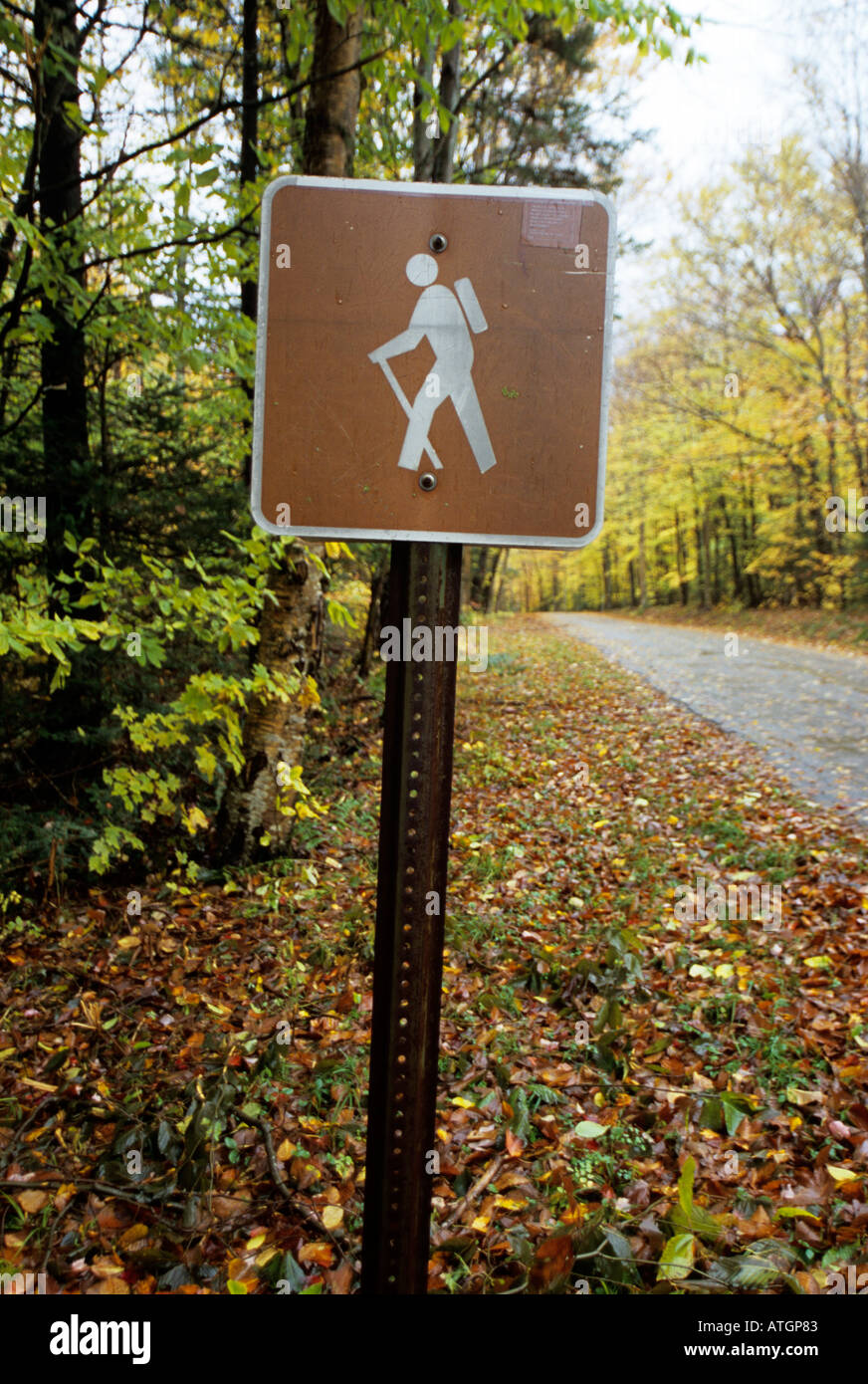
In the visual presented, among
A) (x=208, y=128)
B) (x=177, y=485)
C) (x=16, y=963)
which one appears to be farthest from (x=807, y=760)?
(x=208, y=128)

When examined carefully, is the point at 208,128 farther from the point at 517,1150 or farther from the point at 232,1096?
the point at 517,1150

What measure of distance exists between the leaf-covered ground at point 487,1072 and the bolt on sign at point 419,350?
2.32 meters

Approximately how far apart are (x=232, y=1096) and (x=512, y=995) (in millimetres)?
1629

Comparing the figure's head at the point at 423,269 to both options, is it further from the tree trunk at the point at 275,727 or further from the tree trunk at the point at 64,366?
the tree trunk at the point at 64,366

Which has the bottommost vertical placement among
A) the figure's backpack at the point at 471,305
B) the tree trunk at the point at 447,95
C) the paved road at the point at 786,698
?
the paved road at the point at 786,698

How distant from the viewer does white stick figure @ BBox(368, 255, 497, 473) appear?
1.46 metres

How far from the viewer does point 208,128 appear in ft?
24.7

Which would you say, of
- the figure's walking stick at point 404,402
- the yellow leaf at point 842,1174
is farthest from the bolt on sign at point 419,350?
the yellow leaf at point 842,1174

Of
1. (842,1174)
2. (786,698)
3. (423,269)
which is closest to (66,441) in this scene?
(423,269)

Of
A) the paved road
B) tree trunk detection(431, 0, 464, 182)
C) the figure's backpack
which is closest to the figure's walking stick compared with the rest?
the figure's backpack

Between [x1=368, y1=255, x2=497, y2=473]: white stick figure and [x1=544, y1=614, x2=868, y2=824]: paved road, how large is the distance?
6353 mm

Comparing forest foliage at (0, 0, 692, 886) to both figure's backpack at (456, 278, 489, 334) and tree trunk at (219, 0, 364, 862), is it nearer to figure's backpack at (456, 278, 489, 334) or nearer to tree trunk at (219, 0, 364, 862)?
tree trunk at (219, 0, 364, 862)

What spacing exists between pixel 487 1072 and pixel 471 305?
3.39 m

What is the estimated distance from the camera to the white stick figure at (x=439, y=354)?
1464 millimetres
